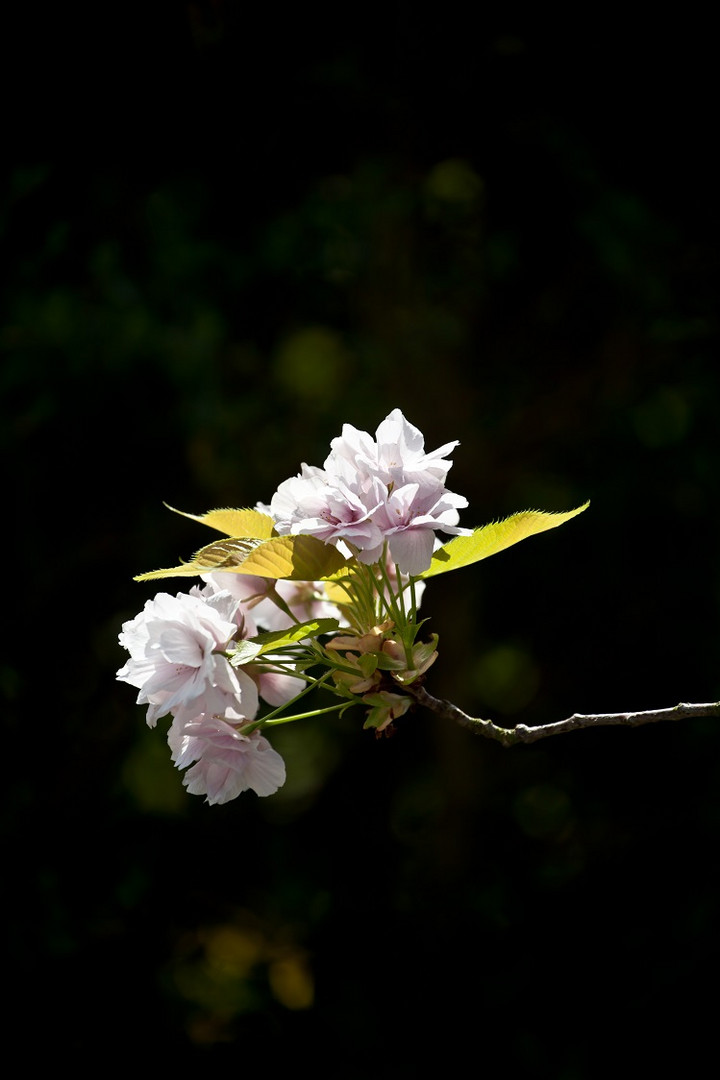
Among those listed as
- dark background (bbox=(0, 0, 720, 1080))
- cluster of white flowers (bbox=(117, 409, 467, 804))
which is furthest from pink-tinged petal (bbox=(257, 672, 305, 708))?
dark background (bbox=(0, 0, 720, 1080))

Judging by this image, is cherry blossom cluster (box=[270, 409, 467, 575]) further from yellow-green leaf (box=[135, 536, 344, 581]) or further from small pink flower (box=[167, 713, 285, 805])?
small pink flower (box=[167, 713, 285, 805])

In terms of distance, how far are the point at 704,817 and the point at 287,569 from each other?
149cm

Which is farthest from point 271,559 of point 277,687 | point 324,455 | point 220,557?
point 324,455

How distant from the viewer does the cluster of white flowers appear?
61 centimetres

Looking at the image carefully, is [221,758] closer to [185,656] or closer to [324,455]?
[185,656]

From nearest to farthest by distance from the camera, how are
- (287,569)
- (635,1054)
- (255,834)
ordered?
(287,569) < (635,1054) < (255,834)

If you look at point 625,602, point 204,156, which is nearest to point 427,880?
point 625,602

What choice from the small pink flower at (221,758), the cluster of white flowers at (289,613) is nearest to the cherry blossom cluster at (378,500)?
the cluster of white flowers at (289,613)

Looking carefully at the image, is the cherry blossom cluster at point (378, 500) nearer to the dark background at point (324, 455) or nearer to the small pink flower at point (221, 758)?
the small pink flower at point (221, 758)

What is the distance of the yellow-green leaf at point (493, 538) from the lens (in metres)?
0.64

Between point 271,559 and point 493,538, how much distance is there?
5.0 inches

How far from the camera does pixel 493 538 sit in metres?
0.65

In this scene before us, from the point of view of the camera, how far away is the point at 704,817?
1916 millimetres

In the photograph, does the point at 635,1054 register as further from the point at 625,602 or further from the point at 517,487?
the point at 517,487
